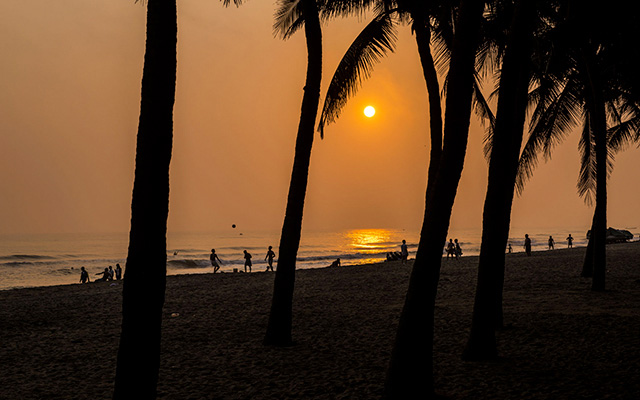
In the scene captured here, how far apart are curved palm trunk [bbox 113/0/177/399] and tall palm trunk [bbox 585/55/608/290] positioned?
41.6ft

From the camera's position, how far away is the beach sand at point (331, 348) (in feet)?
22.6

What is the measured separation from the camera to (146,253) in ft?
14.5

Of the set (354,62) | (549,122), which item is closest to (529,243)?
(549,122)

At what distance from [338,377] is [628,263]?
21730 millimetres

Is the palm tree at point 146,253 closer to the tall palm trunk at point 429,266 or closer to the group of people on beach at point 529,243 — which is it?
the tall palm trunk at point 429,266

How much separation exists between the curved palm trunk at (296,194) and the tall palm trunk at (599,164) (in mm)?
8111

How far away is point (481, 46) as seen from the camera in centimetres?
1166

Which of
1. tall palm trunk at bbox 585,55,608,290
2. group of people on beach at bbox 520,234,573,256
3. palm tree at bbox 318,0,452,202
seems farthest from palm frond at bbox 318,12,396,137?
group of people on beach at bbox 520,234,573,256

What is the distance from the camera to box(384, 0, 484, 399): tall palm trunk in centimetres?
601

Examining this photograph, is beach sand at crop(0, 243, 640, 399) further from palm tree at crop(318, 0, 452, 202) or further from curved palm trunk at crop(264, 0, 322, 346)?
palm tree at crop(318, 0, 452, 202)

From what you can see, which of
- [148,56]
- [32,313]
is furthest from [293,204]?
[32,313]

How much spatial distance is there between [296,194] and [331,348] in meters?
2.79

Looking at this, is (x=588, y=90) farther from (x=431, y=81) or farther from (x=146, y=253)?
(x=146, y=253)

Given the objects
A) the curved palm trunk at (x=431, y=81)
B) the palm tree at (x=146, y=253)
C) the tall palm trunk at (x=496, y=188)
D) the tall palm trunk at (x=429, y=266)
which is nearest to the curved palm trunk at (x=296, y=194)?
the curved palm trunk at (x=431, y=81)
